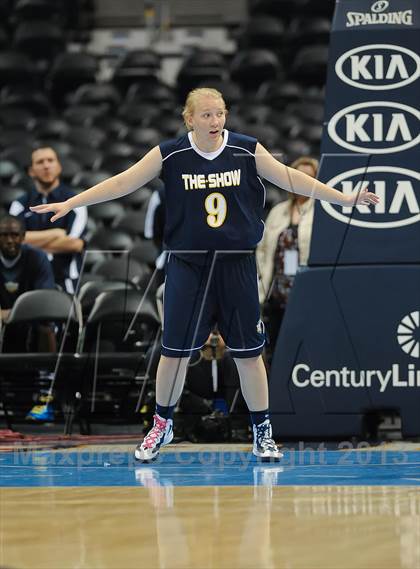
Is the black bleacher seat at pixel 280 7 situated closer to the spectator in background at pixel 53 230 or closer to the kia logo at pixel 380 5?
the spectator in background at pixel 53 230

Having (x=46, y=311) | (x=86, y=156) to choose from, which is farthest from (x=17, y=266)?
(x=86, y=156)

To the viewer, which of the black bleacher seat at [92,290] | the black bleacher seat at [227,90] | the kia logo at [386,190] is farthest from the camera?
the black bleacher seat at [227,90]

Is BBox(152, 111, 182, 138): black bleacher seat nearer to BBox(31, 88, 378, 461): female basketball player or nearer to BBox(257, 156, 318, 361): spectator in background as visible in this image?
BBox(257, 156, 318, 361): spectator in background

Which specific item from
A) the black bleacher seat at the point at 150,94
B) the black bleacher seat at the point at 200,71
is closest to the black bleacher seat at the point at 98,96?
the black bleacher seat at the point at 150,94

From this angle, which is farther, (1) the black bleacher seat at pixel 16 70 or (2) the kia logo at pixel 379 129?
(1) the black bleacher seat at pixel 16 70

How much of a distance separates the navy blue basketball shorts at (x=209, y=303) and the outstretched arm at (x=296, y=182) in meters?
A: 0.41

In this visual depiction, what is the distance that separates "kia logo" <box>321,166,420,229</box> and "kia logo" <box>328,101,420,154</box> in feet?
0.43

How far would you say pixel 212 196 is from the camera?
564 cm

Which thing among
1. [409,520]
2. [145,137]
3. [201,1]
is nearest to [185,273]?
[409,520]

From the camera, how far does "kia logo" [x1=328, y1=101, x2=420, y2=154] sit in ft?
22.2

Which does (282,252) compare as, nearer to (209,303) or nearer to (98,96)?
(209,303)

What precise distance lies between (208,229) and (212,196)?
0.17 metres

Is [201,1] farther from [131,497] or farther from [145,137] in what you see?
[131,497]

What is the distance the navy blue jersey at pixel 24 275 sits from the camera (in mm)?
8484
